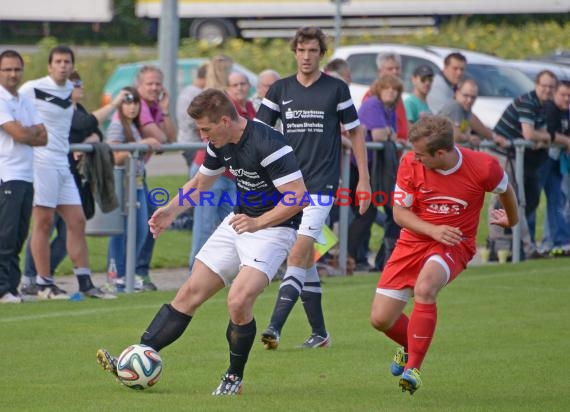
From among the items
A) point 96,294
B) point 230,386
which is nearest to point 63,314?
point 96,294

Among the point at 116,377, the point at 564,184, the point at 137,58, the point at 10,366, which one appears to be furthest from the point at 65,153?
the point at 137,58

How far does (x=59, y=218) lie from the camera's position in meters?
13.9

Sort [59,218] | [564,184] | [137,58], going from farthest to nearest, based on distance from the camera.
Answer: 1. [137,58]
2. [564,184]
3. [59,218]

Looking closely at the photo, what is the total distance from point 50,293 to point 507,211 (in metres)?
5.32

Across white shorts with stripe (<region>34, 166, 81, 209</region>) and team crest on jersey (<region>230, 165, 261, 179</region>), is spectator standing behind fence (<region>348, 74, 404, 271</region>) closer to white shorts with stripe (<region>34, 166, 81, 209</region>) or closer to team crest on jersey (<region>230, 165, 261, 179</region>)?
white shorts with stripe (<region>34, 166, 81, 209</region>)

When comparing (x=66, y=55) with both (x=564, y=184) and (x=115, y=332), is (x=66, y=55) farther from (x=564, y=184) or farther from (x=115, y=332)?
(x=564, y=184)

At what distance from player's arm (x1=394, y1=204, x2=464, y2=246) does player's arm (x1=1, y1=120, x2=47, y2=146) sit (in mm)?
4385

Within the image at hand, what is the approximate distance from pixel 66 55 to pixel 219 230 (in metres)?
4.54

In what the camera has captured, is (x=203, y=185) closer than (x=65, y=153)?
Yes

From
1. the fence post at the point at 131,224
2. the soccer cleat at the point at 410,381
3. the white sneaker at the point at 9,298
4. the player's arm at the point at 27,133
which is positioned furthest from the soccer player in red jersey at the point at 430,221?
the fence post at the point at 131,224

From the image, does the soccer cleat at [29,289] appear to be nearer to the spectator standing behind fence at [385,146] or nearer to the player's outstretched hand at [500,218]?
the spectator standing behind fence at [385,146]

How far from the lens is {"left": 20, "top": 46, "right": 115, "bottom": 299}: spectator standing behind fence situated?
42.4 feet

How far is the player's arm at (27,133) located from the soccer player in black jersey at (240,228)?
3.71 metres

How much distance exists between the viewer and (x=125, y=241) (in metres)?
13.9
